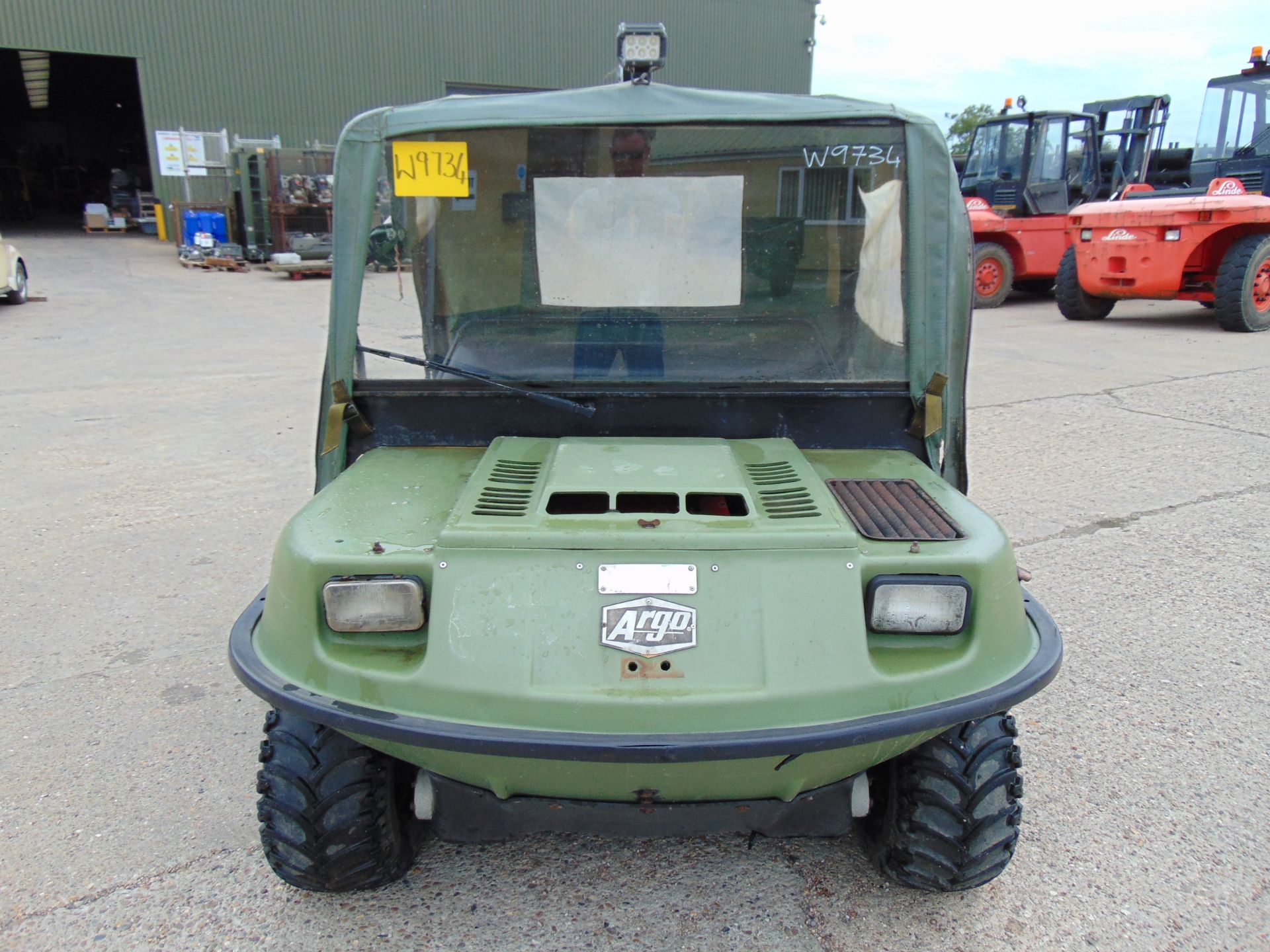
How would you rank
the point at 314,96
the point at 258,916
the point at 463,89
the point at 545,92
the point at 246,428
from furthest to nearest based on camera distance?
1. the point at 463,89
2. the point at 314,96
3. the point at 246,428
4. the point at 545,92
5. the point at 258,916

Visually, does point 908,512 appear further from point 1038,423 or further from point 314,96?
point 314,96

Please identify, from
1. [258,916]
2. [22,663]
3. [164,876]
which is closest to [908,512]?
[258,916]

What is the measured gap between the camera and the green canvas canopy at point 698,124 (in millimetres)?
2408

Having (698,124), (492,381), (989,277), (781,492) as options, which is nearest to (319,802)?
(492,381)

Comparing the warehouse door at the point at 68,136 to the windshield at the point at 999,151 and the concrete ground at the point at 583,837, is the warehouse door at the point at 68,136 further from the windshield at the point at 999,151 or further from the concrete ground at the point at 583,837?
the concrete ground at the point at 583,837

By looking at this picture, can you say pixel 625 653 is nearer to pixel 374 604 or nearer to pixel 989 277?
pixel 374 604

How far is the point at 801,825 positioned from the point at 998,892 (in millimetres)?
632

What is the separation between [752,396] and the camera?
255cm

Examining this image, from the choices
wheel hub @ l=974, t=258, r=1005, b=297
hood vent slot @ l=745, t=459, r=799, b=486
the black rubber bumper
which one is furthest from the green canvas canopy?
wheel hub @ l=974, t=258, r=1005, b=297

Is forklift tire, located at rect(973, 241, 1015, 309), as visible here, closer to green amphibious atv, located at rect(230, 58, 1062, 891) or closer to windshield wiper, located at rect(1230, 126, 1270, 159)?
windshield wiper, located at rect(1230, 126, 1270, 159)

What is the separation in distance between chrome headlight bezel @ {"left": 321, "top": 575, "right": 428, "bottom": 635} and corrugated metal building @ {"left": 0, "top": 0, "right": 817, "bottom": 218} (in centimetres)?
2345

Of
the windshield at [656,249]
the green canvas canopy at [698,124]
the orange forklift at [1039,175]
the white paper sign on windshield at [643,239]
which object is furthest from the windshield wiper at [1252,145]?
the white paper sign on windshield at [643,239]

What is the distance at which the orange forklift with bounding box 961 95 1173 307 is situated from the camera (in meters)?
12.4

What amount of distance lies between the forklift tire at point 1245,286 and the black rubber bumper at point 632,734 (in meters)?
10.0
